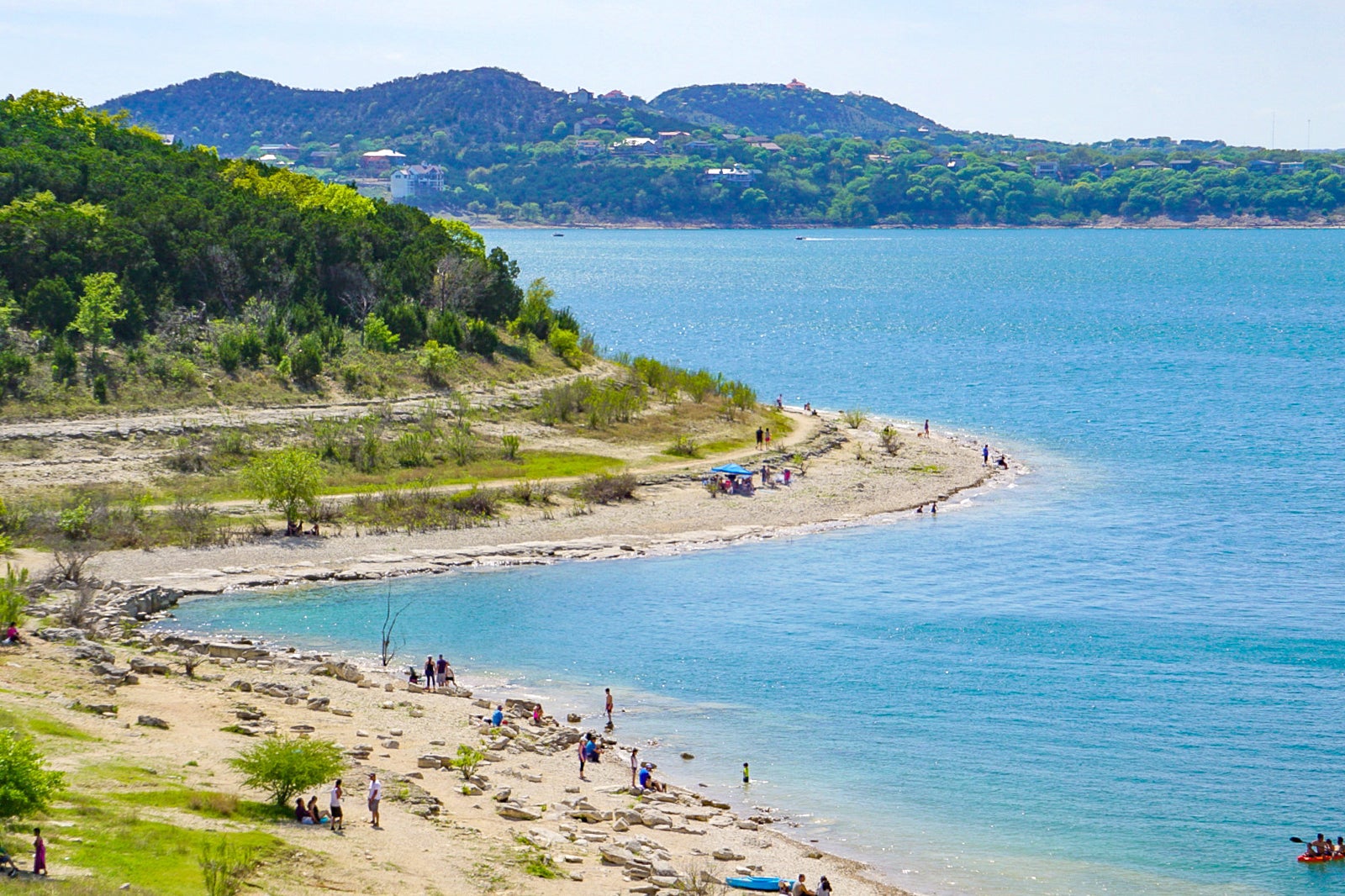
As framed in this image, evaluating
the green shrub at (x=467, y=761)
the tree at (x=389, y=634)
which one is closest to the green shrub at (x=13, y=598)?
the tree at (x=389, y=634)

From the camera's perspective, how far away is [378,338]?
7762 centimetres

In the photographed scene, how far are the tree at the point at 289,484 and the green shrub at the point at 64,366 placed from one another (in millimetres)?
14224

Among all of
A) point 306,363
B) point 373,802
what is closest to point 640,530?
point 306,363

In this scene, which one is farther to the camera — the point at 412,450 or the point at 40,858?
the point at 412,450

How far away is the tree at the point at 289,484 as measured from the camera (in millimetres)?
55812

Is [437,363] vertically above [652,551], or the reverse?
[437,363]

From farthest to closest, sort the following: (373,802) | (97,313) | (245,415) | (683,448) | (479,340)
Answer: (479,340) → (683,448) → (97,313) → (245,415) → (373,802)

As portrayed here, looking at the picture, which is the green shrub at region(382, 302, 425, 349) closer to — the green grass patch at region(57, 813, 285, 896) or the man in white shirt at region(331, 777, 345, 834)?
the man in white shirt at region(331, 777, 345, 834)

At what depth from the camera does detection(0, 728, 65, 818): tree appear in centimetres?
2348

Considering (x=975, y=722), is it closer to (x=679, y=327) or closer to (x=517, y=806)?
(x=517, y=806)

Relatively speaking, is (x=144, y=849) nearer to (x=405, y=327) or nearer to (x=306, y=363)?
(x=306, y=363)

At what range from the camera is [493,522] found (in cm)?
5994

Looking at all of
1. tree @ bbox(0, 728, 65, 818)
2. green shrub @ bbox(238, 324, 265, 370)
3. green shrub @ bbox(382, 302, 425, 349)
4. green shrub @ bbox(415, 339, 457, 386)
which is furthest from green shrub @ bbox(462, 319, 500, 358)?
tree @ bbox(0, 728, 65, 818)

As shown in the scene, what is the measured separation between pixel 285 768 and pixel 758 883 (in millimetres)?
9750
